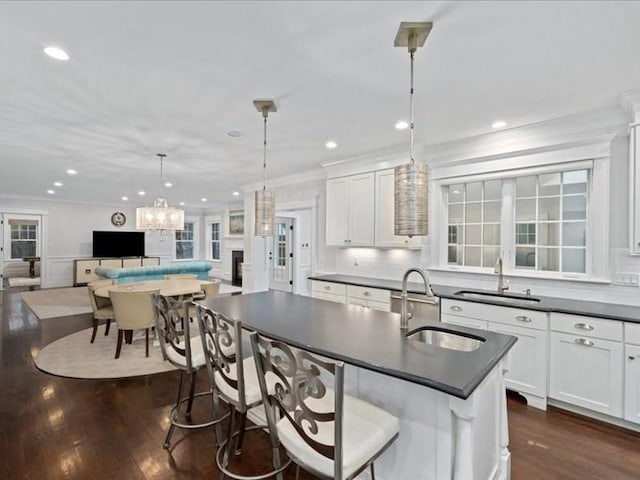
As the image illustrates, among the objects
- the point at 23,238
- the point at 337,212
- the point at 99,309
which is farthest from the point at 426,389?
the point at 23,238

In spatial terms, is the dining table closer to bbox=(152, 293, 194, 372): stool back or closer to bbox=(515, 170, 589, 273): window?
bbox=(152, 293, 194, 372): stool back

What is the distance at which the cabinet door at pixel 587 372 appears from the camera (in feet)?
8.11

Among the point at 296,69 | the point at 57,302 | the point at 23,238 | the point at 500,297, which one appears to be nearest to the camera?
the point at 296,69

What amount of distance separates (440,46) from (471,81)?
0.60 metres

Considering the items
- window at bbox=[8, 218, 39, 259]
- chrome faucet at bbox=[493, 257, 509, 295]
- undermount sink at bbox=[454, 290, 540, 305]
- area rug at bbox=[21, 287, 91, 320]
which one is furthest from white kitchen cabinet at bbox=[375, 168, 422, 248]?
window at bbox=[8, 218, 39, 259]

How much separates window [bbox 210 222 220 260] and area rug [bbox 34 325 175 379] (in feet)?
23.3

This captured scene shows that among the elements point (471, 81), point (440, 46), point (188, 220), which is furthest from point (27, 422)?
point (188, 220)

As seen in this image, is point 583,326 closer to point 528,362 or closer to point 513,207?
point 528,362

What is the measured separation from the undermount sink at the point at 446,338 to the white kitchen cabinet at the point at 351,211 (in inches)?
93.6

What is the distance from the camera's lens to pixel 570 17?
1.73 meters

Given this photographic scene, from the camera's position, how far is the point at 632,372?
240 cm

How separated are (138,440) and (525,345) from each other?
321 centimetres

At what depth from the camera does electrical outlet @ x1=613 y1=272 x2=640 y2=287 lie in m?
2.82

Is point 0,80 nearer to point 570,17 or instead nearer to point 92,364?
point 92,364
